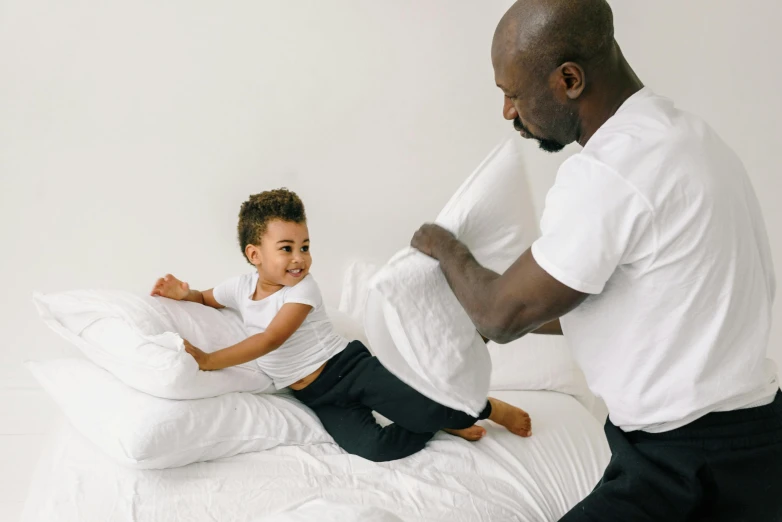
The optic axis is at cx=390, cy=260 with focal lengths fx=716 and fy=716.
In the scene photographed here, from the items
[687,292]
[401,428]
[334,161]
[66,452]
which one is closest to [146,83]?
→ [334,161]

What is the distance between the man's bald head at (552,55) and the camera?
3.61 ft

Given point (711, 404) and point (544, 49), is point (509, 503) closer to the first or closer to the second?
point (711, 404)

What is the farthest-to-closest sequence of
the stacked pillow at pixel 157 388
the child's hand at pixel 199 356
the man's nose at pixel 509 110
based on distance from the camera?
the child's hand at pixel 199 356, the stacked pillow at pixel 157 388, the man's nose at pixel 509 110

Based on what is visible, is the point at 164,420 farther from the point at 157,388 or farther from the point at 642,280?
the point at 642,280

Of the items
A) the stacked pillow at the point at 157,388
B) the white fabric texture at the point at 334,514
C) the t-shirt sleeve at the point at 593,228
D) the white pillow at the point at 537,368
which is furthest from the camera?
the white pillow at the point at 537,368

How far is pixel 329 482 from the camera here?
1.54m

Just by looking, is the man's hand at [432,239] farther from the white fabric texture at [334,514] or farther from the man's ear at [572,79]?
→ the white fabric texture at [334,514]

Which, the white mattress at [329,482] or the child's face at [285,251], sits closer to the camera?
the white mattress at [329,482]

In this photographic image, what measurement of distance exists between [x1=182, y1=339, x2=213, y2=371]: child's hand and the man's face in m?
0.89

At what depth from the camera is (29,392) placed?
232cm

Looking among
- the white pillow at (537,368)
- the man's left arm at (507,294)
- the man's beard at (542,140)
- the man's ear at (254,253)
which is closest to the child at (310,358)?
the man's ear at (254,253)

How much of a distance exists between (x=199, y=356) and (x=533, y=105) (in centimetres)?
95

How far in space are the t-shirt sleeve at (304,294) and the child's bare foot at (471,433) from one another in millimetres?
480

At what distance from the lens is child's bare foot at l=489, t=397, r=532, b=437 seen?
1786 millimetres
